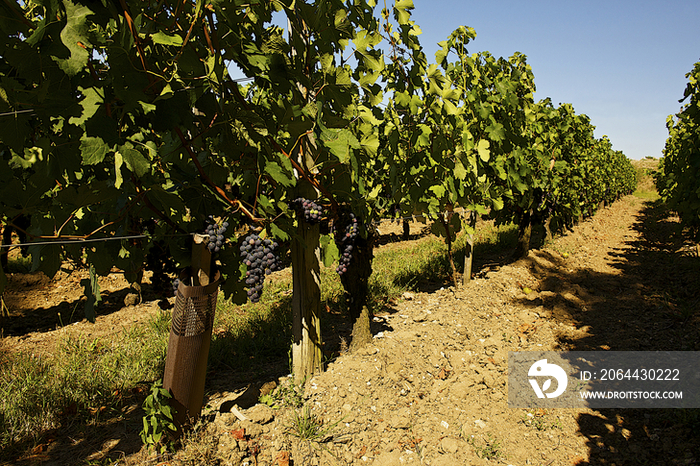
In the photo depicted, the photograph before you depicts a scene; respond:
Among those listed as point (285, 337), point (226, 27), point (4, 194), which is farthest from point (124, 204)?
point (285, 337)

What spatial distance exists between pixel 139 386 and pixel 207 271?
1.83 meters

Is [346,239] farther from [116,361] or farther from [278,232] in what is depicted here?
[116,361]

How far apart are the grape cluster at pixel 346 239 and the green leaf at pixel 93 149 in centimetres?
183

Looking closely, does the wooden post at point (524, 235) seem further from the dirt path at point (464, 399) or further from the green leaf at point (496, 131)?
the green leaf at point (496, 131)

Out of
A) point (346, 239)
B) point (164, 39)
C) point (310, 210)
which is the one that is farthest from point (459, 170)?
point (164, 39)

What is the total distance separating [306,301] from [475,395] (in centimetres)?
163

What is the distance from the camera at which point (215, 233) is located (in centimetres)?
221

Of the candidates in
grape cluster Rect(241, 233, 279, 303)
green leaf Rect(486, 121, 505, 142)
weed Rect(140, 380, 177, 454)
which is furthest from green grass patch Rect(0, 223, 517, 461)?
green leaf Rect(486, 121, 505, 142)

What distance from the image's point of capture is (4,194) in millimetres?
1530

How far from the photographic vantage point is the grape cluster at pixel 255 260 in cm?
237

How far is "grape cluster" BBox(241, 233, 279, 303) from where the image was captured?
2.37 m

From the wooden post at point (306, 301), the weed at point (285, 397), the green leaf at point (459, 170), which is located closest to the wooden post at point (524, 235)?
the green leaf at point (459, 170)

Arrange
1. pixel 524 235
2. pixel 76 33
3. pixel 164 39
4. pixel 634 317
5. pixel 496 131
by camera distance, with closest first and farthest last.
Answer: pixel 76 33 → pixel 164 39 → pixel 634 317 → pixel 496 131 → pixel 524 235

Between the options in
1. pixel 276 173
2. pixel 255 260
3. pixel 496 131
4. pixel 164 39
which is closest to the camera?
pixel 164 39
